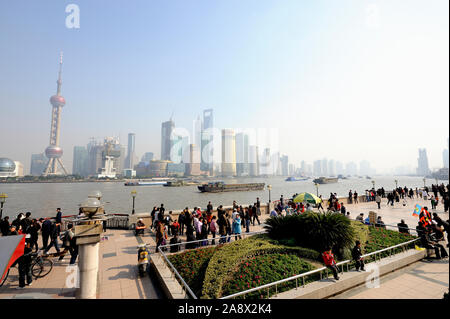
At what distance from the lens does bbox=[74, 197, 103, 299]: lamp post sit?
533cm

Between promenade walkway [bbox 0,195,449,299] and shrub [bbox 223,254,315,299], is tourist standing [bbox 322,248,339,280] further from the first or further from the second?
shrub [bbox 223,254,315,299]

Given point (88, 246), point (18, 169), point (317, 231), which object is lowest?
point (317, 231)

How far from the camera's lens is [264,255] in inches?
338

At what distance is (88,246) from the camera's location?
550 centimetres

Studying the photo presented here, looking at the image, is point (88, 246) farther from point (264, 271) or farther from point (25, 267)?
point (264, 271)

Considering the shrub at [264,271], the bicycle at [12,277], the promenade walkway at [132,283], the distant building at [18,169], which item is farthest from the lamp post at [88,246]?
the distant building at [18,169]

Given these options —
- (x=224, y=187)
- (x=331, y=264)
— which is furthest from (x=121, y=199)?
(x=331, y=264)

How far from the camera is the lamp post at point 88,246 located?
533 centimetres

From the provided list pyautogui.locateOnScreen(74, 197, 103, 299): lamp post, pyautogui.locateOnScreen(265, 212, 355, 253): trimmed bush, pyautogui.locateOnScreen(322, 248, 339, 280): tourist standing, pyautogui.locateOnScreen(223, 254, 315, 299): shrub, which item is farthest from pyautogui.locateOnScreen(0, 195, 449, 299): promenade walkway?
pyautogui.locateOnScreen(265, 212, 355, 253): trimmed bush

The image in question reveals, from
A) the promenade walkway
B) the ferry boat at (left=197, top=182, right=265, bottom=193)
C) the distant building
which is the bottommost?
the ferry boat at (left=197, top=182, right=265, bottom=193)

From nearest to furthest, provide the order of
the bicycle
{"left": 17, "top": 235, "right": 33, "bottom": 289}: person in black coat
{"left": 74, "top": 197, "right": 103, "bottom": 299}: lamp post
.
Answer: {"left": 74, "top": 197, "right": 103, "bottom": 299}: lamp post → {"left": 17, "top": 235, "right": 33, "bottom": 289}: person in black coat → the bicycle

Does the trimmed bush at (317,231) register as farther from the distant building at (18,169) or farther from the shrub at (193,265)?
the distant building at (18,169)

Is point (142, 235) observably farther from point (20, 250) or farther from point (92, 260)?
point (92, 260)
